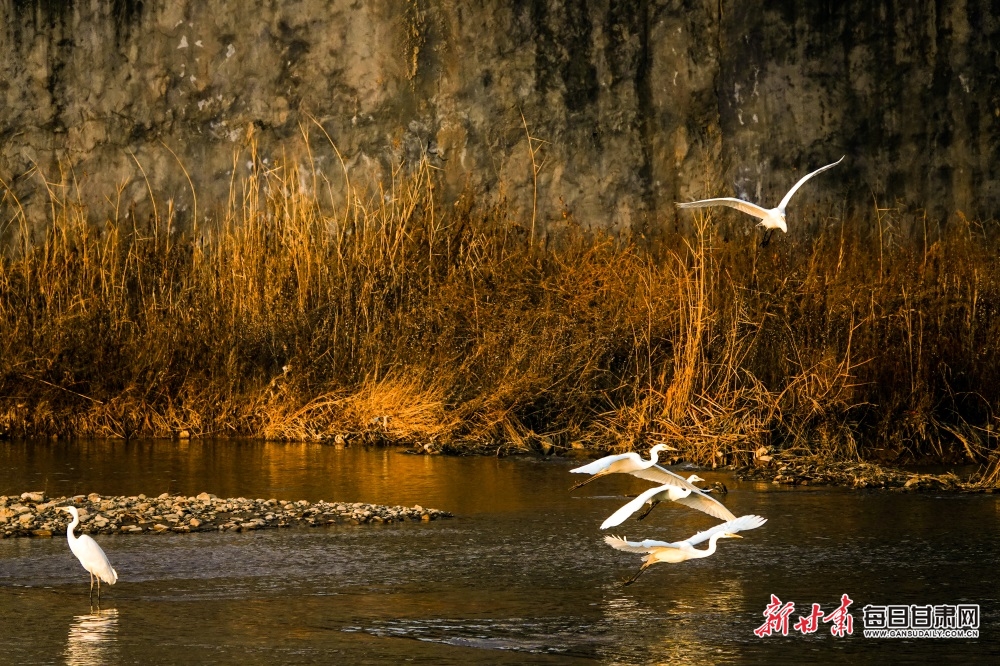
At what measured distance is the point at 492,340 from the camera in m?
14.7

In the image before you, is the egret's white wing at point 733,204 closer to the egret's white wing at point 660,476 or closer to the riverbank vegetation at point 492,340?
the riverbank vegetation at point 492,340

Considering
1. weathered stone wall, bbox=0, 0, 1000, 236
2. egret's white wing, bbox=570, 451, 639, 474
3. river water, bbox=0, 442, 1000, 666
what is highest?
weathered stone wall, bbox=0, 0, 1000, 236

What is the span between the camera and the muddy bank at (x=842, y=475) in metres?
11.4

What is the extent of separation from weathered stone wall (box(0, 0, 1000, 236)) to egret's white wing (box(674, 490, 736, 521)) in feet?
33.6

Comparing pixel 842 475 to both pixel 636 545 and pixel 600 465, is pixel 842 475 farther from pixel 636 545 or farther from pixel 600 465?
pixel 636 545

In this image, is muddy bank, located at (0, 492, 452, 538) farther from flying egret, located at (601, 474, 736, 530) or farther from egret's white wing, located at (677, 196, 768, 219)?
egret's white wing, located at (677, 196, 768, 219)

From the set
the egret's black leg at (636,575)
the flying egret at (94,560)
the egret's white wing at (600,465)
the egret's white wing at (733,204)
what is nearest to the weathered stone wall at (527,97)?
the egret's white wing at (733,204)

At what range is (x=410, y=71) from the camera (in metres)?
19.4

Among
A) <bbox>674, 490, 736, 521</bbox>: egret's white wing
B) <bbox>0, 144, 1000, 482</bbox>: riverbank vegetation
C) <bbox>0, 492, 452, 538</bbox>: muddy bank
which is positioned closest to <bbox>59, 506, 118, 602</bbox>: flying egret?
<bbox>0, 492, 452, 538</bbox>: muddy bank

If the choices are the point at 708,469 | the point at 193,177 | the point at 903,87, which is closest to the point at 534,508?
the point at 708,469

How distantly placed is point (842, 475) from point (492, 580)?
4295 mm

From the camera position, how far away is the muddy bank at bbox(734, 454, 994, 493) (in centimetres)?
1141

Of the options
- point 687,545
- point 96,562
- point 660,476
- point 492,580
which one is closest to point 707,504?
point 660,476

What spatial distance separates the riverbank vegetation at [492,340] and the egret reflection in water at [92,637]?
6.36 m
